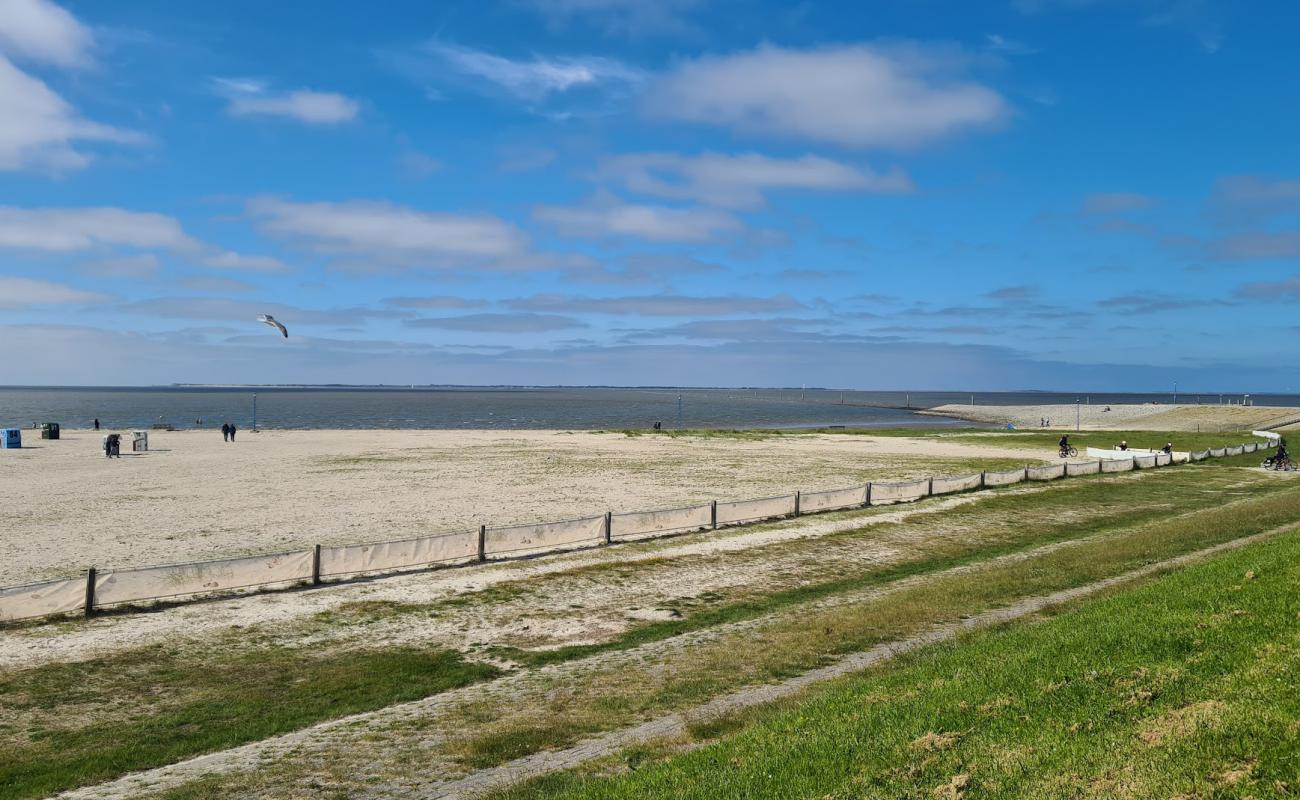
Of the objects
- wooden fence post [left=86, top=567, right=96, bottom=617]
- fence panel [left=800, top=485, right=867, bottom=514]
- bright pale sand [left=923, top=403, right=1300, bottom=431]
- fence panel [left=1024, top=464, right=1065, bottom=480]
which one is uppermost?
bright pale sand [left=923, top=403, right=1300, bottom=431]

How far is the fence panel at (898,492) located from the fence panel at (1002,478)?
15.8 ft

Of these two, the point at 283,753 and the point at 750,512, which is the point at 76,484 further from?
the point at 283,753

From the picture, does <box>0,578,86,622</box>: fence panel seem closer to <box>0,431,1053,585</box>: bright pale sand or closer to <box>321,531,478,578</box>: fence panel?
<box>0,431,1053,585</box>: bright pale sand

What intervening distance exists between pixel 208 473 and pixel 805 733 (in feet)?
142

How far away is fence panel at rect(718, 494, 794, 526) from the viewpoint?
92.1 ft

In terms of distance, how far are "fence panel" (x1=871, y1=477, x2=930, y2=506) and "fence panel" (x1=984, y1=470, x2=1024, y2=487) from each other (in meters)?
4.83

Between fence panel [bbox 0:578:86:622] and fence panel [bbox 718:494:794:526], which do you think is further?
fence panel [bbox 718:494:794:526]

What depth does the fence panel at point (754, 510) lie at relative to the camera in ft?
92.1

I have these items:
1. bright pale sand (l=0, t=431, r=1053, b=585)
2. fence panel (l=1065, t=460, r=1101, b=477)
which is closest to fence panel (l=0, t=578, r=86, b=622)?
bright pale sand (l=0, t=431, r=1053, b=585)

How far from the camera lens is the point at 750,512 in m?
28.8

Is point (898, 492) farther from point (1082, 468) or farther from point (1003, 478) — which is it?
point (1082, 468)

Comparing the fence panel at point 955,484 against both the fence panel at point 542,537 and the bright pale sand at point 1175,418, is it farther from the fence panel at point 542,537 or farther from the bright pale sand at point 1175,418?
the bright pale sand at point 1175,418

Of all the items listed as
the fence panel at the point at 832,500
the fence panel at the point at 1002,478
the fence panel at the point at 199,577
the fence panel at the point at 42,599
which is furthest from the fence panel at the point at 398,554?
the fence panel at the point at 1002,478

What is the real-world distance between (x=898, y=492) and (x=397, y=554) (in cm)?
2051
